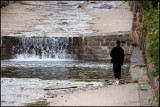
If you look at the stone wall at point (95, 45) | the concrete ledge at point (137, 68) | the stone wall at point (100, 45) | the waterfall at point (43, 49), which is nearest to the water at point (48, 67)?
the waterfall at point (43, 49)

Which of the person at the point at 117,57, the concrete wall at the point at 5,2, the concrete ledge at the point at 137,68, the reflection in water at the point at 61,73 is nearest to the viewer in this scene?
the person at the point at 117,57

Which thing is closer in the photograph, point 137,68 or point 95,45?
point 137,68

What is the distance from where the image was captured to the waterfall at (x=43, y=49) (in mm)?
22203

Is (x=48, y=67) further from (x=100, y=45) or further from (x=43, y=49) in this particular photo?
(x=100, y=45)

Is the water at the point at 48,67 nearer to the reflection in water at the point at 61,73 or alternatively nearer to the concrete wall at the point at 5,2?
the reflection in water at the point at 61,73

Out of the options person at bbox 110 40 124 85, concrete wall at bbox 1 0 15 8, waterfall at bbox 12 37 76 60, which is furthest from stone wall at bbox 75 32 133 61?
concrete wall at bbox 1 0 15 8

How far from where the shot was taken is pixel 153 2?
1429 centimetres

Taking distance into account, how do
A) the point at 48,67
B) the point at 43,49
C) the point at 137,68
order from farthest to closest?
the point at 43,49
the point at 48,67
the point at 137,68

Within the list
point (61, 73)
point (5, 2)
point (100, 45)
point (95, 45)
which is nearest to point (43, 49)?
point (95, 45)

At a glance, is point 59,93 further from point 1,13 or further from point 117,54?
point 1,13

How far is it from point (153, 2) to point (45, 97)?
219 inches

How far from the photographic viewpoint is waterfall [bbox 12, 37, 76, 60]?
22203 mm

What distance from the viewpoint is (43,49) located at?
881 inches

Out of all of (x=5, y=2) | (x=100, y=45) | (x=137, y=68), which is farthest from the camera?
(x=5, y=2)
